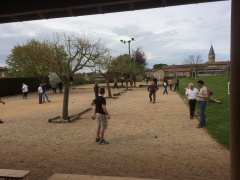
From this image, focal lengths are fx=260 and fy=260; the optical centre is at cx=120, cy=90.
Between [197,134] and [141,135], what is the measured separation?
2.01 meters

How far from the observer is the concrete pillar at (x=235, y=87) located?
13.1 ft

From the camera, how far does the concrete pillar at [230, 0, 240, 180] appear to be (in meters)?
4.00

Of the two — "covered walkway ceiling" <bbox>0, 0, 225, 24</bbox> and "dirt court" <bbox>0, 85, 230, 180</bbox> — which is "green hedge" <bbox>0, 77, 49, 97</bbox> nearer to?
"dirt court" <bbox>0, 85, 230, 180</bbox>

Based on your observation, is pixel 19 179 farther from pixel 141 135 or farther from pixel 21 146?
pixel 141 135

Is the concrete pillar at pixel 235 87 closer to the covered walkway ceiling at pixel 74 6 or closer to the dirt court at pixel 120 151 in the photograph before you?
the dirt court at pixel 120 151

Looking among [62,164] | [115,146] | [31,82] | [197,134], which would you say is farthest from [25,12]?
[31,82]

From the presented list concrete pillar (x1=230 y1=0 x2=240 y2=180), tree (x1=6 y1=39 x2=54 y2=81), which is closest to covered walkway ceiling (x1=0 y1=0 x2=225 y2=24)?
concrete pillar (x1=230 y1=0 x2=240 y2=180)

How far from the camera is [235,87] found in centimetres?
405

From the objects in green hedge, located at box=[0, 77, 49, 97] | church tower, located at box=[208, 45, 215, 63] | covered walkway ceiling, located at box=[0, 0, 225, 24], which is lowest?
green hedge, located at box=[0, 77, 49, 97]

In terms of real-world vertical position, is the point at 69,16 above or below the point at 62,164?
above

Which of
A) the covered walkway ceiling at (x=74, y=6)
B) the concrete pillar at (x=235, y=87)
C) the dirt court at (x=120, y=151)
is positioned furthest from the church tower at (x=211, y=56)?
the concrete pillar at (x=235, y=87)

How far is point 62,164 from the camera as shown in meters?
6.52

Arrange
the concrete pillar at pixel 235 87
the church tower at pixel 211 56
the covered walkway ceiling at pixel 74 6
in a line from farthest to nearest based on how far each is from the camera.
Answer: the church tower at pixel 211 56 < the covered walkway ceiling at pixel 74 6 < the concrete pillar at pixel 235 87

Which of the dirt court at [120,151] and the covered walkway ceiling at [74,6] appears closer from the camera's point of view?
the dirt court at [120,151]
